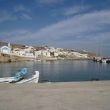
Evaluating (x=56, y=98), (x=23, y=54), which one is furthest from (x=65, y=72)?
(x=23, y=54)

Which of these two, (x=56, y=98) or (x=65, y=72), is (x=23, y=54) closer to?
(x=65, y=72)

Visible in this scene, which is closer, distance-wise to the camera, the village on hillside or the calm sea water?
the calm sea water

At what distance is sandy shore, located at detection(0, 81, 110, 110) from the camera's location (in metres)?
4.39

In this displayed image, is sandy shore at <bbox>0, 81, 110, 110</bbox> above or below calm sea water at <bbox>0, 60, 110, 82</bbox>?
above

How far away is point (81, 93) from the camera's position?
5.70 meters

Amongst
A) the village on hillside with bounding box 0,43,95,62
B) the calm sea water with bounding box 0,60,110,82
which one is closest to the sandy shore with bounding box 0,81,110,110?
the calm sea water with bounding box 0,60,110,82

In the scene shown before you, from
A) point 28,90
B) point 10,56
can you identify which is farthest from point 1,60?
point 28,90

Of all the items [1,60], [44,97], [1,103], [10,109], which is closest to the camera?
[10,109]

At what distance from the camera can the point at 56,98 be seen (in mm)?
5113

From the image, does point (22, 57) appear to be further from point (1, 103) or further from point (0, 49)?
point (1, 103)

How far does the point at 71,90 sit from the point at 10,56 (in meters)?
124

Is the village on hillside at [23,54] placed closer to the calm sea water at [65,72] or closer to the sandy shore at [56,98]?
the calm sea water at [65,72]

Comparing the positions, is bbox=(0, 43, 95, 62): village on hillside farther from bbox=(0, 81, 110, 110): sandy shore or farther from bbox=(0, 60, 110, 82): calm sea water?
bbox=(0, 81, 110, 110): sandy shore

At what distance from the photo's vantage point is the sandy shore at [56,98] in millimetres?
4391
